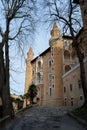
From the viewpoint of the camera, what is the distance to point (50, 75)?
56406 millimetres

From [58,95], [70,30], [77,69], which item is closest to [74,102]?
[77,69]

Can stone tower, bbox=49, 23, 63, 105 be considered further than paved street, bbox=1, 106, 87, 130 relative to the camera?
Yes

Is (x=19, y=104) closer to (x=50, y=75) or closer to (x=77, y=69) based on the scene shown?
(x=50, y=75)

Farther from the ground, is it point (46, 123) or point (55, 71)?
point (55, 71)

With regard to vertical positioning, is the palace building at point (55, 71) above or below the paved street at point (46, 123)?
above

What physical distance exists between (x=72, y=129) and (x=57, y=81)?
139ft

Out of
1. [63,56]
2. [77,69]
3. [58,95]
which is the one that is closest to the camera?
[77,69]

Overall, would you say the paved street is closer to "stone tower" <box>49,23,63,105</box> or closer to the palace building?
the palace building

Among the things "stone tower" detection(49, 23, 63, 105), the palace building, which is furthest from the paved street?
"stone tower" detection(49, 23, 63, 105)

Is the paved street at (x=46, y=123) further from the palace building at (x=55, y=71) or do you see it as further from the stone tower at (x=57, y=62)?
the stone tower at (x=57, y=62)

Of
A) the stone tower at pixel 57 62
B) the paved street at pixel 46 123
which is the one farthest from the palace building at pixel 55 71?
the paved street at pixel 46 123

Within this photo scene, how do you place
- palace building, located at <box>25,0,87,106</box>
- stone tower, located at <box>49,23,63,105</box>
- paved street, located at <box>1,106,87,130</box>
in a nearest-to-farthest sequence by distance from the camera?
paved street, located at <box>1,106,87,130</box> → palace building, located at <box>25,0,87,106</box> → stone tower, located at <box>49,23,63,105</box>

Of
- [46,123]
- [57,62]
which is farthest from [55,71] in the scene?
[46,123]

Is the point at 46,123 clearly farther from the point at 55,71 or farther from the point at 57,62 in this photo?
the point at 57,62
